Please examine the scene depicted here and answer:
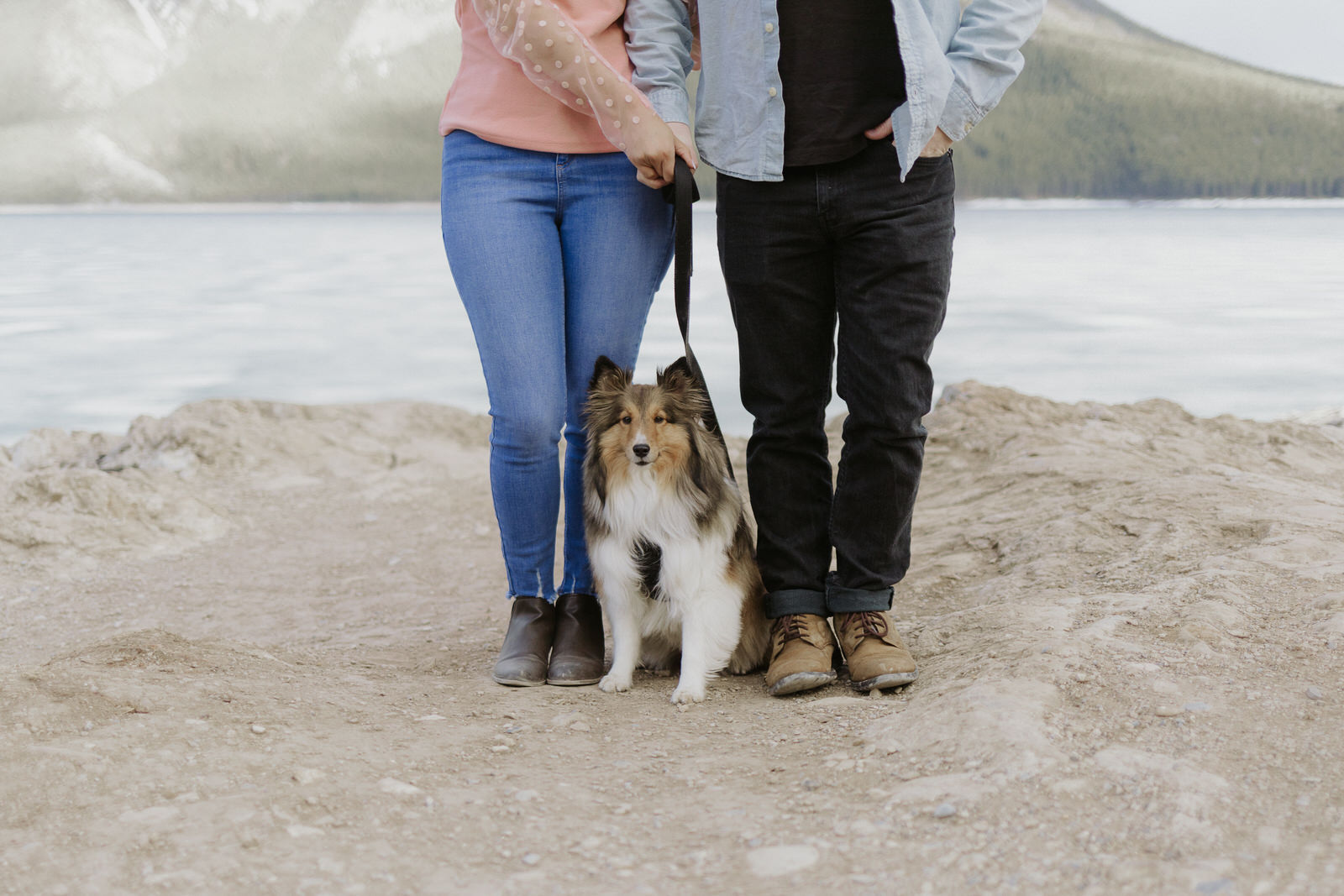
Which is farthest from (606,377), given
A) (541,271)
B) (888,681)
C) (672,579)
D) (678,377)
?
(888,681)

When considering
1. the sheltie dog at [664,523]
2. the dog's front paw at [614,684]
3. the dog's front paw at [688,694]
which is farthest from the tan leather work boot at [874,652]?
the dog's front paw at [614,684]

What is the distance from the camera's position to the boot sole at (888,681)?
9.19 feet

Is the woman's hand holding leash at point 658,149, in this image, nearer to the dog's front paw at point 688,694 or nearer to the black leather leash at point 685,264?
the black leather leash at point 685,264

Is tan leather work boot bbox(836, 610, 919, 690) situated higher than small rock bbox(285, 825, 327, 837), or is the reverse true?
small rock bbox(285, 825, 327, 837)

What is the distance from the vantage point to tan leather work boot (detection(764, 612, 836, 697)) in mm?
2838

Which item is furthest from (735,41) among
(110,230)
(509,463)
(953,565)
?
(110,230)

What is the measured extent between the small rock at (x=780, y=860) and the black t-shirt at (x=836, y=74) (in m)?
1.59

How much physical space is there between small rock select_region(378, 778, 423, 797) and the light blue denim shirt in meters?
1.64

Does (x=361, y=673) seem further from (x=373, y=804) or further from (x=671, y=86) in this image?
(x=671, y=86)

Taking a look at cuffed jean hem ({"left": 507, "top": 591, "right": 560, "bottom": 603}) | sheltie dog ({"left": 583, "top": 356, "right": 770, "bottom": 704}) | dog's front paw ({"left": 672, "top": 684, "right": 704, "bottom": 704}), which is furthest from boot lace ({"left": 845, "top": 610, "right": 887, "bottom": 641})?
cuffed jean hem ({"left": 507, "top": 591, "right": 560, "bottom": 603})

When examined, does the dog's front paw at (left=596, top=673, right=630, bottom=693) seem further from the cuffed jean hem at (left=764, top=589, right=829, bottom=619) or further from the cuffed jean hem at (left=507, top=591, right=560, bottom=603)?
the cuffed jean hem at (left=764, top=589, right=829, bottom=619)

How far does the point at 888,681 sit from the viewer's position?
280cm

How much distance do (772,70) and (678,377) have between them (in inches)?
33.4

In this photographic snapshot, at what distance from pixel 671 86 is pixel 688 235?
0.38 m
